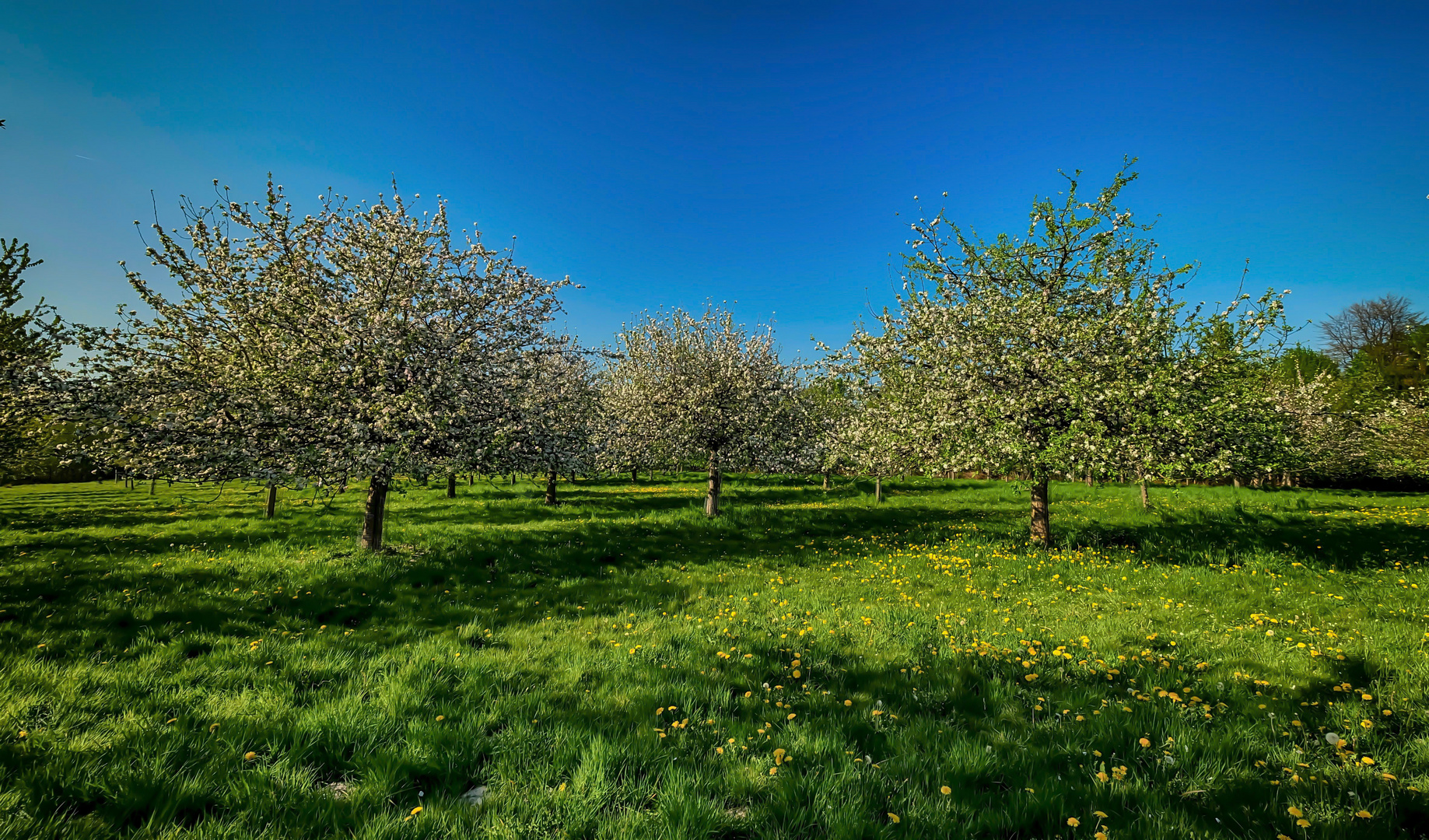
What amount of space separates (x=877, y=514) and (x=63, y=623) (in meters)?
22.9

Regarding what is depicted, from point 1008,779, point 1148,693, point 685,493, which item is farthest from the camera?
point 685,493

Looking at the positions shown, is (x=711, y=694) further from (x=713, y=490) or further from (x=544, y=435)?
(x=713, y=490)

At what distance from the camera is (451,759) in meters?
4.53

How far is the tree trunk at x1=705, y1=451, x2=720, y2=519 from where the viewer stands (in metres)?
22.2

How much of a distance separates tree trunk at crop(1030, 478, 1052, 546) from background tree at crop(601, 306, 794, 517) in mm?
9985

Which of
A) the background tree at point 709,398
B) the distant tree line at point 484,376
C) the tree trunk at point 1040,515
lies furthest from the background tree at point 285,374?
the tree trunk at point 1040,515

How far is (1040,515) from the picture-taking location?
16859mm

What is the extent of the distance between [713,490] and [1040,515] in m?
11.7

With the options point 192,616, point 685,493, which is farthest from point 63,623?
point 685,493

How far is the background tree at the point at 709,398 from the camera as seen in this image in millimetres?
22703

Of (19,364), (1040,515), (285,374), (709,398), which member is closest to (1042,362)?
(1040,515)

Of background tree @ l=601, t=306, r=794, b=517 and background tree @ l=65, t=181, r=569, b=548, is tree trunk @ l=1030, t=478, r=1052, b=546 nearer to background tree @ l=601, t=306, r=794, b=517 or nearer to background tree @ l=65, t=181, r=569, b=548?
background tree @ l=601, t=306, r=794, b=517

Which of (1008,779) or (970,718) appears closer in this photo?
(1008,779)

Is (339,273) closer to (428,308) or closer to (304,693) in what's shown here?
(428,308)
